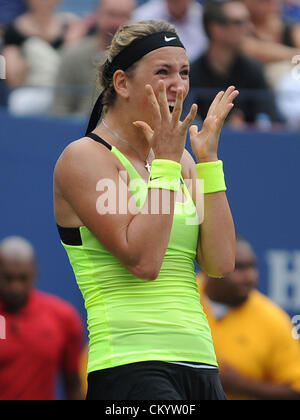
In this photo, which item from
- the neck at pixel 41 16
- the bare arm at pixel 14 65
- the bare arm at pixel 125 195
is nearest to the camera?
the bare arm at pixel 125 195

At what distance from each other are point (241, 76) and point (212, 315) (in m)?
1.77

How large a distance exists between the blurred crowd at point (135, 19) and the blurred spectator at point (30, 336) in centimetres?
105

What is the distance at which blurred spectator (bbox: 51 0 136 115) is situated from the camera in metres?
5.98

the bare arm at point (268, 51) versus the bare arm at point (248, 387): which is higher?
the bare arm at point (268, 51)

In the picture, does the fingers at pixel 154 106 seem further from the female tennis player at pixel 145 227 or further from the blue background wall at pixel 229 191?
the blue background wall at pixel 229 191

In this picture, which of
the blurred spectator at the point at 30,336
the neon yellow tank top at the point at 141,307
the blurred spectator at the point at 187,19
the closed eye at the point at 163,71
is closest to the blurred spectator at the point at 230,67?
the blurred spectator at the point at 187,19

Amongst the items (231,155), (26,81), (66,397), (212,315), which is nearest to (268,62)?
(231,155)

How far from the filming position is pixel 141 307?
2822mm

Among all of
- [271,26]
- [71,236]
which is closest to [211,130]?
[71,236]

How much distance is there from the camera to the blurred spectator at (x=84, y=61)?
19.6 feet

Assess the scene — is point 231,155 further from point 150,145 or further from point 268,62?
point 150,145

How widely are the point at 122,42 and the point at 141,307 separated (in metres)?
0.84

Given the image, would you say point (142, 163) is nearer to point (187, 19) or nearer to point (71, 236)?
point (71, 236)

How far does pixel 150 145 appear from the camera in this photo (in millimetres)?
2869
